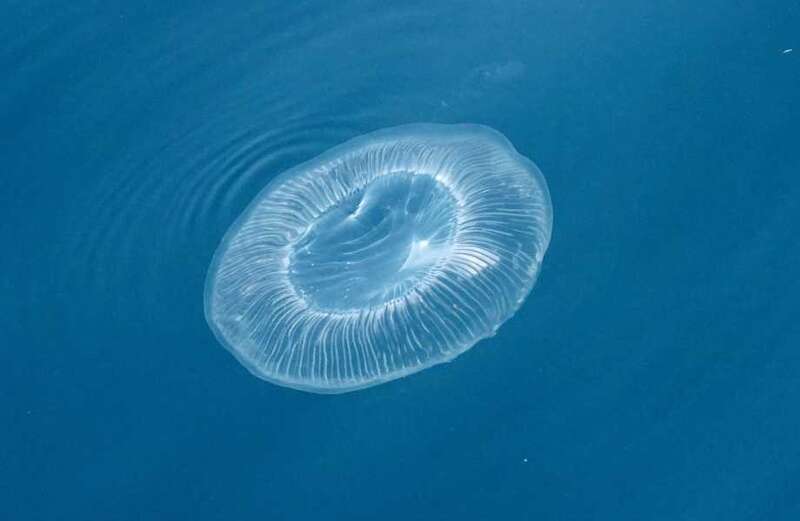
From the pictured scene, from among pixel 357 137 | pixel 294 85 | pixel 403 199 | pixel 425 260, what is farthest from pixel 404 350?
pixel 294 85

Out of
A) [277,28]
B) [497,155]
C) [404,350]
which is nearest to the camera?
[404,350]

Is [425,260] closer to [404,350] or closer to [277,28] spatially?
[404,350]

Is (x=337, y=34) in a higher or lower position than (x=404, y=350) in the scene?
higher

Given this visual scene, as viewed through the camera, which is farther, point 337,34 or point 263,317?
point 337,34

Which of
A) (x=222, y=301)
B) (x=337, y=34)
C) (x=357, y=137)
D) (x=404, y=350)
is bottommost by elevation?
(x=404, y=350)

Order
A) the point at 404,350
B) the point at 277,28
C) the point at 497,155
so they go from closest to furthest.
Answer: the point at 404,350 < the point at 497,155 < the point at 277,28

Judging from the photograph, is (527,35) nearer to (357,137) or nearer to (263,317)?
(357,137)
